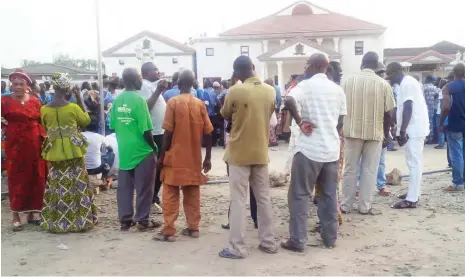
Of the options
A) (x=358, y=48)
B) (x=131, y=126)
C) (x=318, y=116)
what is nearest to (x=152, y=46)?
(x=358, y=48)

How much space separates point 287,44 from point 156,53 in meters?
13.6

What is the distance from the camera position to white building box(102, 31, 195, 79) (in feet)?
143

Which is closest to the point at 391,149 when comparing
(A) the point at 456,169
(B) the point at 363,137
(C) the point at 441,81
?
(C) the point at 441,81

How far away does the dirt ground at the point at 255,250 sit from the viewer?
165 inches

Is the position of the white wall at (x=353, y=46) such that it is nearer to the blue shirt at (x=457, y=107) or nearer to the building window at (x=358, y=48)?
the building window at (x=358, y=48)

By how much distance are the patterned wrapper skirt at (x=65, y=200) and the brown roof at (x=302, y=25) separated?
35269 mm

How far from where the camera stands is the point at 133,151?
5.24 metres

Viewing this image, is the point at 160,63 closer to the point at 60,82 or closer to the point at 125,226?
the point at 60,82

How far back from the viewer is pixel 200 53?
143ft

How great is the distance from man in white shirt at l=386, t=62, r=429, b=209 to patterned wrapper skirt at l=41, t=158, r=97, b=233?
385 cm

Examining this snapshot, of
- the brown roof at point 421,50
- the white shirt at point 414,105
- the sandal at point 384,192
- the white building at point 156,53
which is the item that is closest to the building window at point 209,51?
the white building at point 156,53

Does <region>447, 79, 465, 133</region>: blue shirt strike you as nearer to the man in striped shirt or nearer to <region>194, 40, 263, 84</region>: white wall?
the man in striped shirt

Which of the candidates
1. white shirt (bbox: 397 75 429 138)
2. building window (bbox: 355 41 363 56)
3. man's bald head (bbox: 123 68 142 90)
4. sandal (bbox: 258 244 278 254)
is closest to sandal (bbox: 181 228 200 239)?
sandal (bbox: 258 244 278 254)

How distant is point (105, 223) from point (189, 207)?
1256 millimetres
